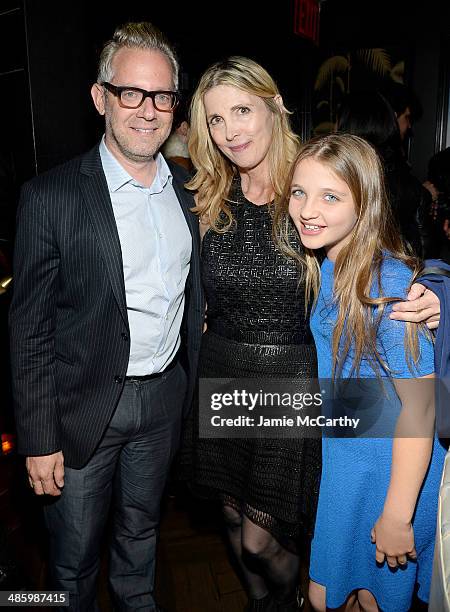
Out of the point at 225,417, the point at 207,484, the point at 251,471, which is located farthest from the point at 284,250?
the point at 207,484

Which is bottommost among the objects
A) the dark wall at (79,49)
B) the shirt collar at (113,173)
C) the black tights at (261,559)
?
the black tights at (261,559)

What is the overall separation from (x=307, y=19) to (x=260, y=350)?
4.35 meters

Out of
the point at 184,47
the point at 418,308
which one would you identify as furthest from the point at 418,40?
the point at 418,308

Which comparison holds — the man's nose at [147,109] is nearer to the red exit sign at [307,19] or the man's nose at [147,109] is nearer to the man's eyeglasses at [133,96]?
the man's eyeglasses at [133,96]

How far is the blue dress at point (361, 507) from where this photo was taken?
143cm

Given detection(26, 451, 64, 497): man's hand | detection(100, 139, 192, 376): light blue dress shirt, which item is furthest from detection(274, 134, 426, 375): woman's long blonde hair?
detection(26, 451, 64, 497): man's hand

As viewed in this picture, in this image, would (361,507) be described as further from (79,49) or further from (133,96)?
(79,49)

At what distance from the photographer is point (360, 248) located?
4.72 feet

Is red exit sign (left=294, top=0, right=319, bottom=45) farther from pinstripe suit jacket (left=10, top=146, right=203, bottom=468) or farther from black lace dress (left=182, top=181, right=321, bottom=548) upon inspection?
pinstripe suit jacket (left=10, top=146, right=203, bottom=468)

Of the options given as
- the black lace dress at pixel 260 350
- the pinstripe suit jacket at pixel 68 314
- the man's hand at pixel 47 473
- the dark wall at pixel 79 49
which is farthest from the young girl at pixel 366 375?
the dark wall at pixel 79 49

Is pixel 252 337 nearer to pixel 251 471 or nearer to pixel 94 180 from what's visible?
pixel 251 471

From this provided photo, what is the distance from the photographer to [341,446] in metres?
1.49

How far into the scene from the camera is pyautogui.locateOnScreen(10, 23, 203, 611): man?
1.52m

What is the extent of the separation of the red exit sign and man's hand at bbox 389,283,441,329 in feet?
13.9
